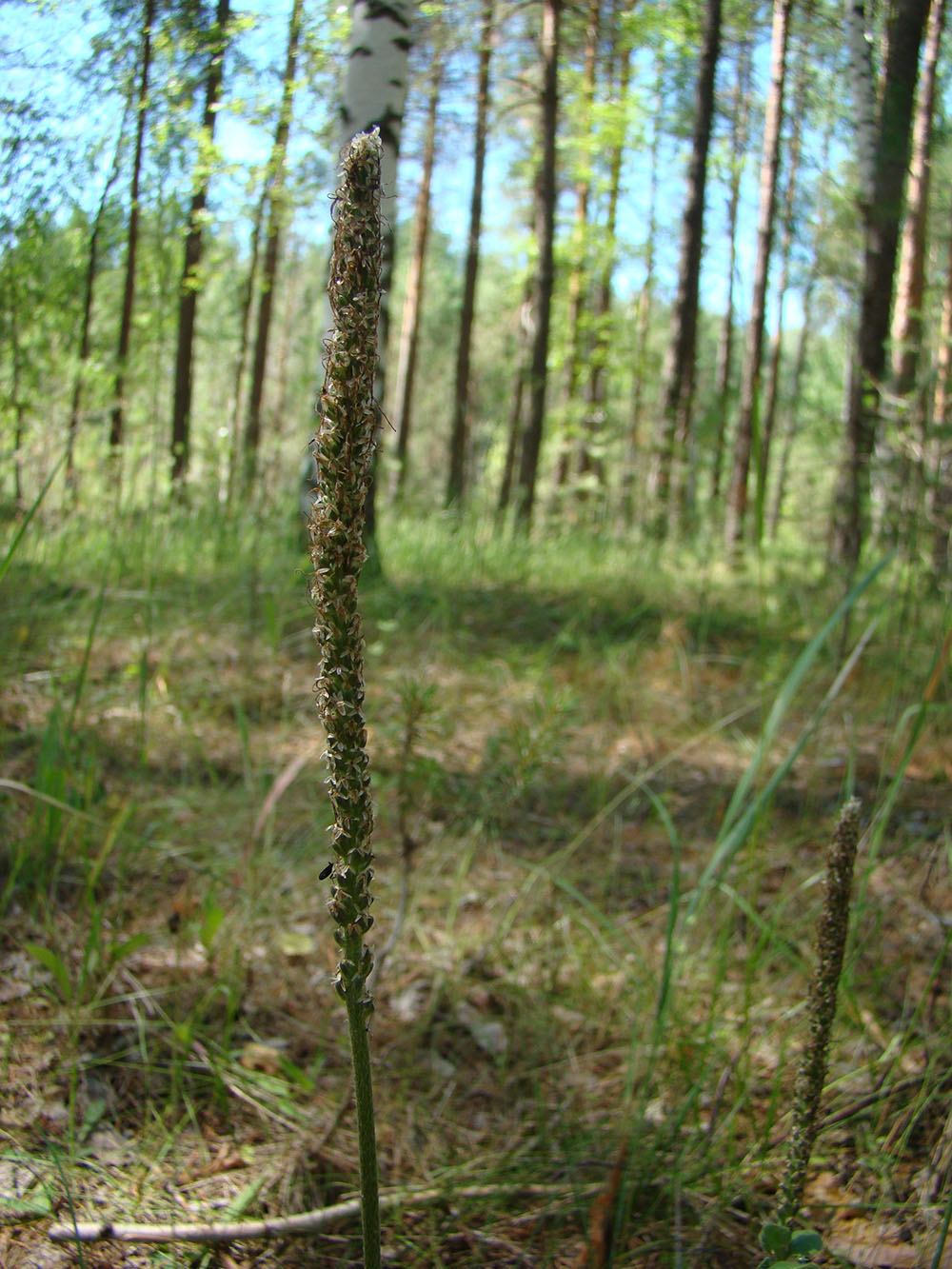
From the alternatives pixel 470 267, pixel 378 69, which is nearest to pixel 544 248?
pixel 470 267

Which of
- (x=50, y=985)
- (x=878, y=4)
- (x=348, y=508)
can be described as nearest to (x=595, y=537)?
(x=878, y=4)

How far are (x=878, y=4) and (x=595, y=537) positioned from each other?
14.7ft

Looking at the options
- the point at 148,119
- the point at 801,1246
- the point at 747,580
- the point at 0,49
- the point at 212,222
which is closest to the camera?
the point at 801,1246

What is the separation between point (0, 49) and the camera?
2014 millimetres

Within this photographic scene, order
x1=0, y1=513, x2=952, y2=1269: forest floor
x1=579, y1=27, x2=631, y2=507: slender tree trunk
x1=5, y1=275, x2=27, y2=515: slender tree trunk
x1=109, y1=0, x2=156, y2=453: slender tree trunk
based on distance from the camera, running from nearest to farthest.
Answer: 1. x1=0, y1=513, x2=952, y2=1269: forest floor
2. x1=109, y1=0, x2=156, y2=453: slender tree trunk
3. x1=5, y1=275, x2=27, y2=515: slender tree trunk
4. x1=579, y1=27, x2=631, y2=507: slender tree trunk

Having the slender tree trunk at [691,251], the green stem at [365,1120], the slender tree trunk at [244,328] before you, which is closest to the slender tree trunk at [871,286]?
the slender tree trunk at [244,328]

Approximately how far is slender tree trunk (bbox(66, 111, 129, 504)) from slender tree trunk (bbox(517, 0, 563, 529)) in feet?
20.2

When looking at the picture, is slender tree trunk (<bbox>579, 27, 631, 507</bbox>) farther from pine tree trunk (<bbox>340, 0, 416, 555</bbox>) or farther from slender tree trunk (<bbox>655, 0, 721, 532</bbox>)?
pine tree trunk (<bbox>340, 0, 416, 555</bbox>)

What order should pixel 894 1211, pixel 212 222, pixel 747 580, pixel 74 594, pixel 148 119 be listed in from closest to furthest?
1. pixel 894 1211
2. pixel 148 119
3. pixel 212 222
4. pixel 74 594
5. pixel 747 580

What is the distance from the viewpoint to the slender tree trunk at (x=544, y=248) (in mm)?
9750

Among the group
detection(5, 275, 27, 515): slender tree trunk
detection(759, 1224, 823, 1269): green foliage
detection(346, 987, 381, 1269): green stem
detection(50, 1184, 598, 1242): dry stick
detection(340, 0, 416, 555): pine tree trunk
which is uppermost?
detection(340, 0, 416, 555): pine tree trunk

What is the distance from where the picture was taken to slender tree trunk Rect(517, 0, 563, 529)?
975 cm

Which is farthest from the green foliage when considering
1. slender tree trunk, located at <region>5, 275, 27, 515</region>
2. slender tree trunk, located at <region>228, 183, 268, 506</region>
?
slender tree trunk, located at <region>228, 183, 268, 506</region>

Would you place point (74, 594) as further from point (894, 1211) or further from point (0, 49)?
point (894, 1211)
